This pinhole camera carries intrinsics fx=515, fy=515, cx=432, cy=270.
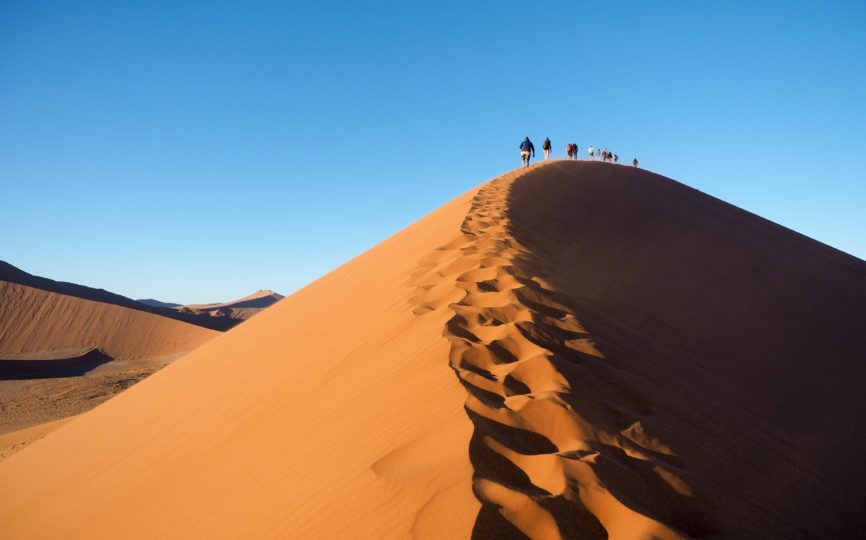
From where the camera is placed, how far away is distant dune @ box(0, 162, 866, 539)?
6.42 feet

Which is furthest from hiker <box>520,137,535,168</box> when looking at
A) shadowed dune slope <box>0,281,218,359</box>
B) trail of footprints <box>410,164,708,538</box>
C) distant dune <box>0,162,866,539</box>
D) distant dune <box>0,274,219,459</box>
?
shadowed dune slope <box>0,281,218,359</box>

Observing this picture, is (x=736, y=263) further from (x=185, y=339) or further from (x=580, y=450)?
(x=185, y=339)

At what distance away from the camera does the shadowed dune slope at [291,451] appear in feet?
6.60

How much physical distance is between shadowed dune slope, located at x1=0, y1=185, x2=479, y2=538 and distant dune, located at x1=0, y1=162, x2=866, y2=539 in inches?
0.6

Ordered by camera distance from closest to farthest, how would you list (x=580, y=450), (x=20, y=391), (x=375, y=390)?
(x=580, y=450)
(x=375, y=390)
(x=20, y=391)

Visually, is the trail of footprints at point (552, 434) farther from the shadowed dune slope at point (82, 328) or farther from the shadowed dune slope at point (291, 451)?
the shadowed dune slope at point (82, 328)

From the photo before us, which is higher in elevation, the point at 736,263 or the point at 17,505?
the point at 736,263

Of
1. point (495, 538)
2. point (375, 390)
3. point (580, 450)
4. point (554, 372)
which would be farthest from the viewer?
point (375, 390)

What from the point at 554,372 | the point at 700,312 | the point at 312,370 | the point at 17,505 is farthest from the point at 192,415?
the point at 700,312

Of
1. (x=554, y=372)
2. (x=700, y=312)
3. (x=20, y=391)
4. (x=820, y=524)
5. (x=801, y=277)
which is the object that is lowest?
(x=20, y=391)

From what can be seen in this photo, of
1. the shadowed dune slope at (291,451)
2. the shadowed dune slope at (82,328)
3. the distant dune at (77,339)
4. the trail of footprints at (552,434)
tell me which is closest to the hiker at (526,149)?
the shadowed dune slope at (291,451)

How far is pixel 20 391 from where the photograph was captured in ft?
56.1

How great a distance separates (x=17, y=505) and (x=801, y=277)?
33.7 feet

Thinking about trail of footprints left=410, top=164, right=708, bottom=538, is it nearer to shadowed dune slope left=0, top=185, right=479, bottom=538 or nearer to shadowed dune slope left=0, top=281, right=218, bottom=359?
shadowed dune slope left=0, top=185, right=479, bottom=538
